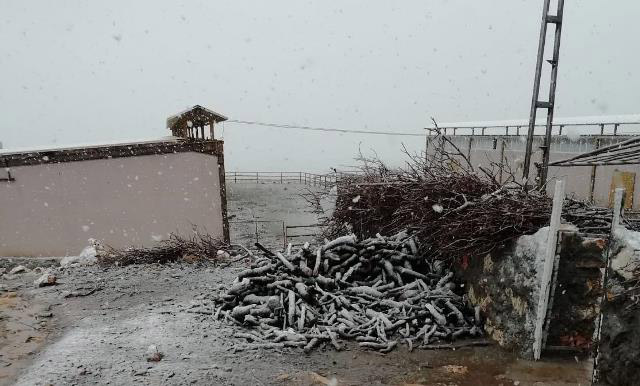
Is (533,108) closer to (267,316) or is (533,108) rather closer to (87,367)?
(267,316)

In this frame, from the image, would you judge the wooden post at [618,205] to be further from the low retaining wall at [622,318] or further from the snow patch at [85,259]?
the snow patch at [85,259]

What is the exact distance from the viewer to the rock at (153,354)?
5344 millimetres

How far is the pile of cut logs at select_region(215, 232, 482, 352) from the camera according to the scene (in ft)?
20.4

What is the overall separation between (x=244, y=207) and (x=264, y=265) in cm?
2154

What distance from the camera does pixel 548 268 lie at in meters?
5.29

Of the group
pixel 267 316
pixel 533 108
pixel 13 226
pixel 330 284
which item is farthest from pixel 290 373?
pixel 13 226

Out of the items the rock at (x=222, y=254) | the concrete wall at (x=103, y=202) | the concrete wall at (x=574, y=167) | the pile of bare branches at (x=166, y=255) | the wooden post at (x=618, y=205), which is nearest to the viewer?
the wooden post at (x=618, y=205)

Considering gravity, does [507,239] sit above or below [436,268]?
above

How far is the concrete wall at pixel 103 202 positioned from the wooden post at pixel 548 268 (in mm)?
12332

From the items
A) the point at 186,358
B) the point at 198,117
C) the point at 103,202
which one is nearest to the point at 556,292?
the point at 186,358

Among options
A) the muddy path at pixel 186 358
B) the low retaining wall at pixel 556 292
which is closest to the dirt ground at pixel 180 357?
the muddy path at pixel 186 358

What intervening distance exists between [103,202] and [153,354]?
1054cm

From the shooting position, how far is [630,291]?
3.95 m

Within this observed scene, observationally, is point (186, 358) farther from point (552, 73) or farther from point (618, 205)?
point (552, 73)
